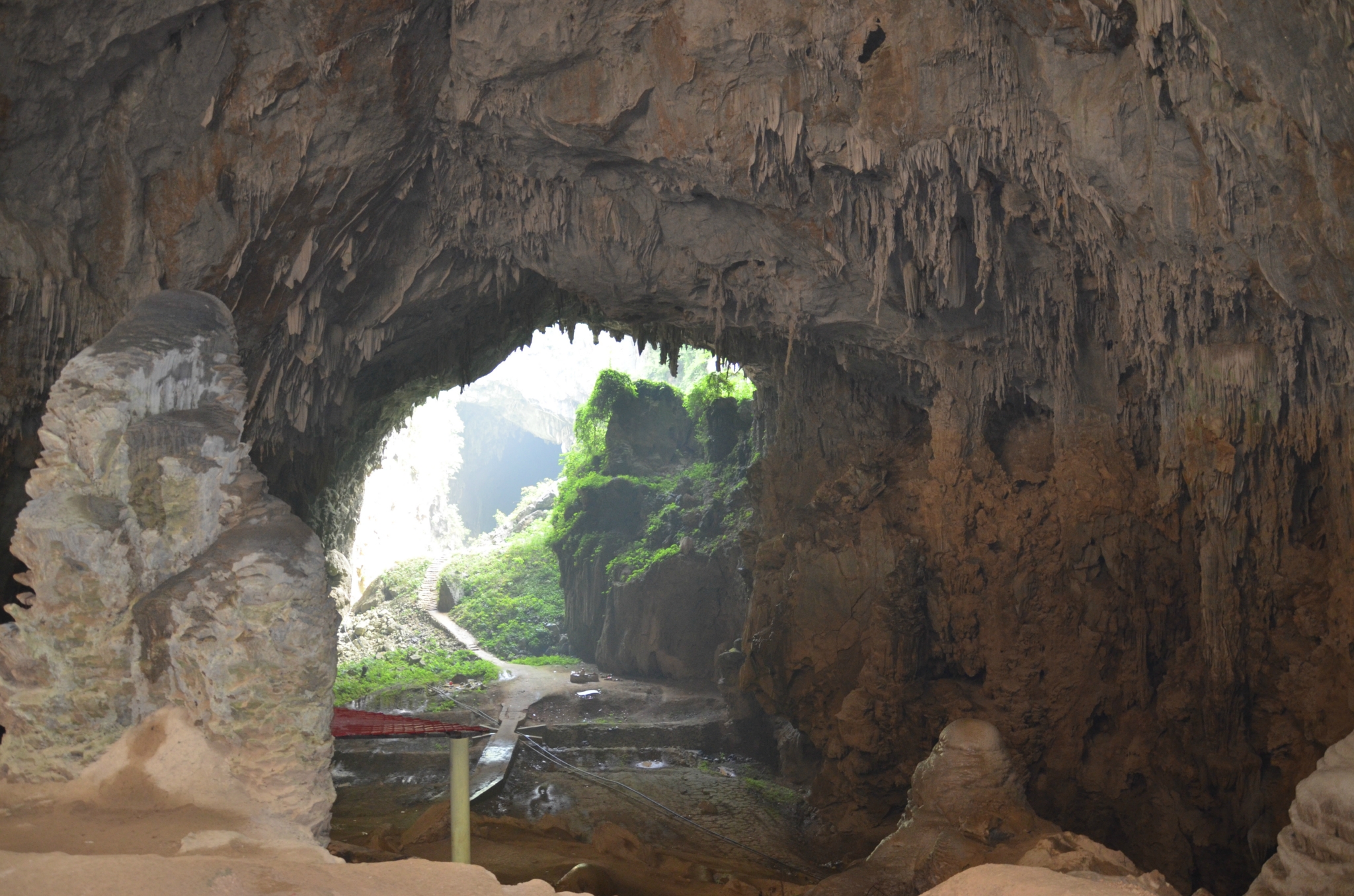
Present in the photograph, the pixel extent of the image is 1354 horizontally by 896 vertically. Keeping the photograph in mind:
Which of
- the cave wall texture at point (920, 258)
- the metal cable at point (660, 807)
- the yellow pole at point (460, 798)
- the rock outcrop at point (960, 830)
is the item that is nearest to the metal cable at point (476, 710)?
the metal cable at point (660, 807)

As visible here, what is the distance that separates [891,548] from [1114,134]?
21.1 ft

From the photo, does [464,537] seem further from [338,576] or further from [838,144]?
[838,144]

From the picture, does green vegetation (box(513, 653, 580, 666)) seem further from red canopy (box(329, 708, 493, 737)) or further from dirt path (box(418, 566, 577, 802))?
red canopy (box(329, 708, 493, 737))

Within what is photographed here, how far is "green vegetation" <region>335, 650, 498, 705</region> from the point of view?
17.1 meters

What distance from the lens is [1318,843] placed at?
4281 millimetres

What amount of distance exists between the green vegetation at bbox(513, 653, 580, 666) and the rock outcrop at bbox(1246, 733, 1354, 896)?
17516mm

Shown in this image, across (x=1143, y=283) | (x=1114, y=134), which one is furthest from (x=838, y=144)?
(x=1143, y=283)

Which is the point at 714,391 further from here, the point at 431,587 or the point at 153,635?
the point at 153,635

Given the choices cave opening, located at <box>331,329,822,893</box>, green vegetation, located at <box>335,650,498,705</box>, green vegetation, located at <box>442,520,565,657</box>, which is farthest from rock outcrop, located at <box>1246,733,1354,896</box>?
green vegetation, located at <box>442,520,565,657</box>

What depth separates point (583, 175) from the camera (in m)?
10.3

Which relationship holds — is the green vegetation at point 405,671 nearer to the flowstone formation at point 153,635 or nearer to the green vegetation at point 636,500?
the green vegetation at point 636,500

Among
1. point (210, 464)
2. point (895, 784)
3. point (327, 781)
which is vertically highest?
point (210, 464)

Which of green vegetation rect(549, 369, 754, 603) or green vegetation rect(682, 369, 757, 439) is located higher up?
green vegetation rect(682, 369, 757, 439)

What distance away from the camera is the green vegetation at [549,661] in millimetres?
21094
